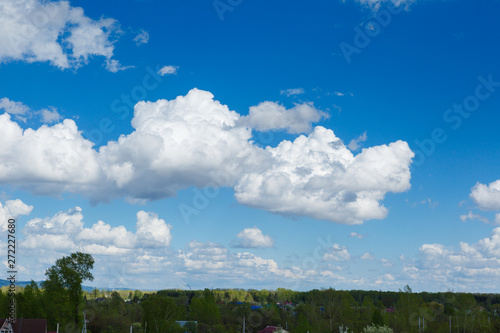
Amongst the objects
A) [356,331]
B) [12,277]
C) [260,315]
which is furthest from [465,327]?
[12,277]

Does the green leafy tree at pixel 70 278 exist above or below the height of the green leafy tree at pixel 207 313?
above

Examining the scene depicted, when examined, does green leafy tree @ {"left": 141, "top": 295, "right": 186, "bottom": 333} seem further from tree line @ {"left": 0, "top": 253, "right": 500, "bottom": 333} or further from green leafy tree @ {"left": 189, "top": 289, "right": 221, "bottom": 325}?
green leafy tree @ {"left": 189, "top": 289, "right": 221, "bottom": 325}

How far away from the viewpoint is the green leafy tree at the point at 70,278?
64500 mm

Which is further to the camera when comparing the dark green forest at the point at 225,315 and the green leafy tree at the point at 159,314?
the dark green forest at the point at 225,315

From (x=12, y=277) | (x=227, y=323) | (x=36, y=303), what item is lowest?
(x=227, y=323)

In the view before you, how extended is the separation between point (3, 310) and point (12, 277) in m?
42.8

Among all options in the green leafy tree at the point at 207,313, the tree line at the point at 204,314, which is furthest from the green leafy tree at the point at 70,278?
the green leafy tree at the point at 207,313

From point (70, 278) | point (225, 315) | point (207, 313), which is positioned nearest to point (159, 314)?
point (70, 278)

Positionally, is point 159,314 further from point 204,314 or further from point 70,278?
point 204,314

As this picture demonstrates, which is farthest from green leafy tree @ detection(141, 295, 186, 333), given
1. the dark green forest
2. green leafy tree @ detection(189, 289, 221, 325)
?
green leafy tree @ detection(189, 289, 221, 325)

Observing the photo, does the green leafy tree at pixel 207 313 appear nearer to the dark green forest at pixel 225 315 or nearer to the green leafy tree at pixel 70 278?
the dark green forest at pixel 225 315

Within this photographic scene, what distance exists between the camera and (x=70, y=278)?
64.5 meters

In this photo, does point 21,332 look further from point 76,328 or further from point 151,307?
point 151,307

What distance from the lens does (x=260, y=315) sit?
112875 mm
